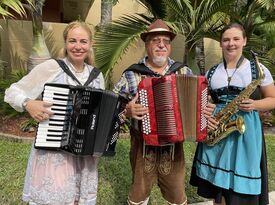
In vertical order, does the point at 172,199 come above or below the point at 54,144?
below

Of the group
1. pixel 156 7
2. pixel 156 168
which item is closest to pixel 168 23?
pixel 156 7

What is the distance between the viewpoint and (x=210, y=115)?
116 inches

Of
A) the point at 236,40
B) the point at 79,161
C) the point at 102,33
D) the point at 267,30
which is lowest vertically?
the point at 79,161

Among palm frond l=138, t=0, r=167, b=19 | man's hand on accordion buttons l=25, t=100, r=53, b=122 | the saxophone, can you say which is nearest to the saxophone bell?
the saxophone

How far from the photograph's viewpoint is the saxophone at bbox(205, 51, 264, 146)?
2939 mm

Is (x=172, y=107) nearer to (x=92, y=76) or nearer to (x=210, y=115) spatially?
(x=210, y=115)

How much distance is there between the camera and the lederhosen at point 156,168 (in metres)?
3.07

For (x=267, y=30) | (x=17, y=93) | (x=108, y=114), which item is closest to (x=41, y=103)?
(x=17, y=93)

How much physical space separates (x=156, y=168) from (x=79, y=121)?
2.99 ft

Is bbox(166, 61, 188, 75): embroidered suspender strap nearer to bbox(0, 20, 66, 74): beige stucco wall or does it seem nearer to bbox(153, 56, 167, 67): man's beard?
bbox(153, 56, 167, 67): man's beard

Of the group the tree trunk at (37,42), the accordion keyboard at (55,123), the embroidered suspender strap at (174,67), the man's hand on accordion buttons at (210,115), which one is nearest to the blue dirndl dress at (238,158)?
the man's hand on accordion buttons at (210,115)

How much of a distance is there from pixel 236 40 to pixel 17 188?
289 cm

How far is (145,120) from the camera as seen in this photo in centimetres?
283

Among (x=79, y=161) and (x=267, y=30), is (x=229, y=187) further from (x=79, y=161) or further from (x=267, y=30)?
(x=267, y=30)
